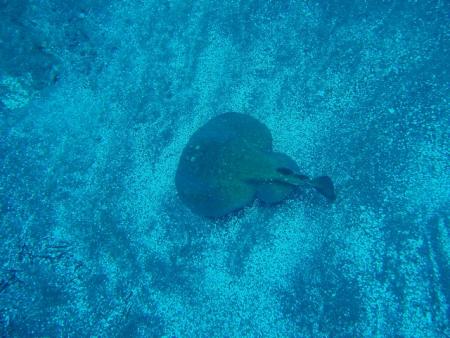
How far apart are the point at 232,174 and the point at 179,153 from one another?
2.78 feet

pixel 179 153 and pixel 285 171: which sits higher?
pixel 285 171

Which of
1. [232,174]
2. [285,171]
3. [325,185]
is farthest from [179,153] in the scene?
[325,185]

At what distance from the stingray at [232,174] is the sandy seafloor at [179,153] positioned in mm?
218

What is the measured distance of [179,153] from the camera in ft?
11.2

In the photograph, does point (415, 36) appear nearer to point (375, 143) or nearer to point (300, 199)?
point (375, 143)

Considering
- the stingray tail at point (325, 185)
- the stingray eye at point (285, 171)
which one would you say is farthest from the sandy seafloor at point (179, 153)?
the stingray eye at point (285, 171)

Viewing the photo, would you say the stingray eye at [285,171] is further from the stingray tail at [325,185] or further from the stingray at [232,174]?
the stingray tail at [325,185]

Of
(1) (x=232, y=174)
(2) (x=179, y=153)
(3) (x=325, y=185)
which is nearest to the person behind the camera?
(3) (x=325, y=185)

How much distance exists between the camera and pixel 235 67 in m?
3.62

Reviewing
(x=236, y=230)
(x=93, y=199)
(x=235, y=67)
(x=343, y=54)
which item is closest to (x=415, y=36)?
(x=343, y=54)

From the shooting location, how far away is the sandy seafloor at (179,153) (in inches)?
101

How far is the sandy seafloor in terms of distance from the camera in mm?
2557

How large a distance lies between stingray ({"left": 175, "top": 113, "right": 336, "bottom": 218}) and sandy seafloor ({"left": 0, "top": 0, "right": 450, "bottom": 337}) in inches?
8.6

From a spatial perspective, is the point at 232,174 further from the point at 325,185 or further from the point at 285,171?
the point at 325,185
